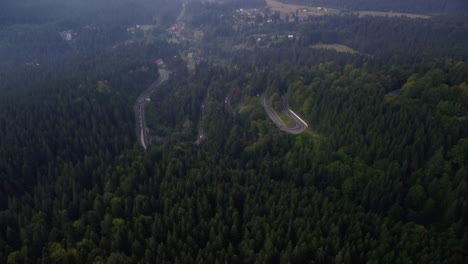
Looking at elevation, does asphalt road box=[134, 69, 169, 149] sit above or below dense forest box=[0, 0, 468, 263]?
below

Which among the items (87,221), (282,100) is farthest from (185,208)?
(282,100)

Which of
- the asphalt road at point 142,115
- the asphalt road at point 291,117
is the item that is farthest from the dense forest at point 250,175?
the asphalt road at point 142,115

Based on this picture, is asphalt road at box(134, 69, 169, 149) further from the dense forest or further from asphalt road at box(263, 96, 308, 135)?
asphalt road at box(263, 96, 308, 135)

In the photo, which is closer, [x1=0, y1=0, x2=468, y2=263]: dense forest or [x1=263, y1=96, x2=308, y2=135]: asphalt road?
[x1=0, y1=0, x2=468, y2=263]: dense forest

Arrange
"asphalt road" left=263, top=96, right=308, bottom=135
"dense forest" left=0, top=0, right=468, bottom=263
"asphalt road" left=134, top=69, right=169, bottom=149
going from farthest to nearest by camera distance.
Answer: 1. "asphalt road" left=134, top=69, right=169, bottom=149
2. "asphalt road" left=263, top=96, right=308, bottom=135
3. "dense forest" left=0, top=0, right=468, bottom=263

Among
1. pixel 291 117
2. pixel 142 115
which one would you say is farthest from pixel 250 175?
pixel 142 115

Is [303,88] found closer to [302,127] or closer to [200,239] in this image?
[302,127]

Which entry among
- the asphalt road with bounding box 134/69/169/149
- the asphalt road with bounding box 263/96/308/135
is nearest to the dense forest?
the asphalt road with bounding box 263/96/308/135
